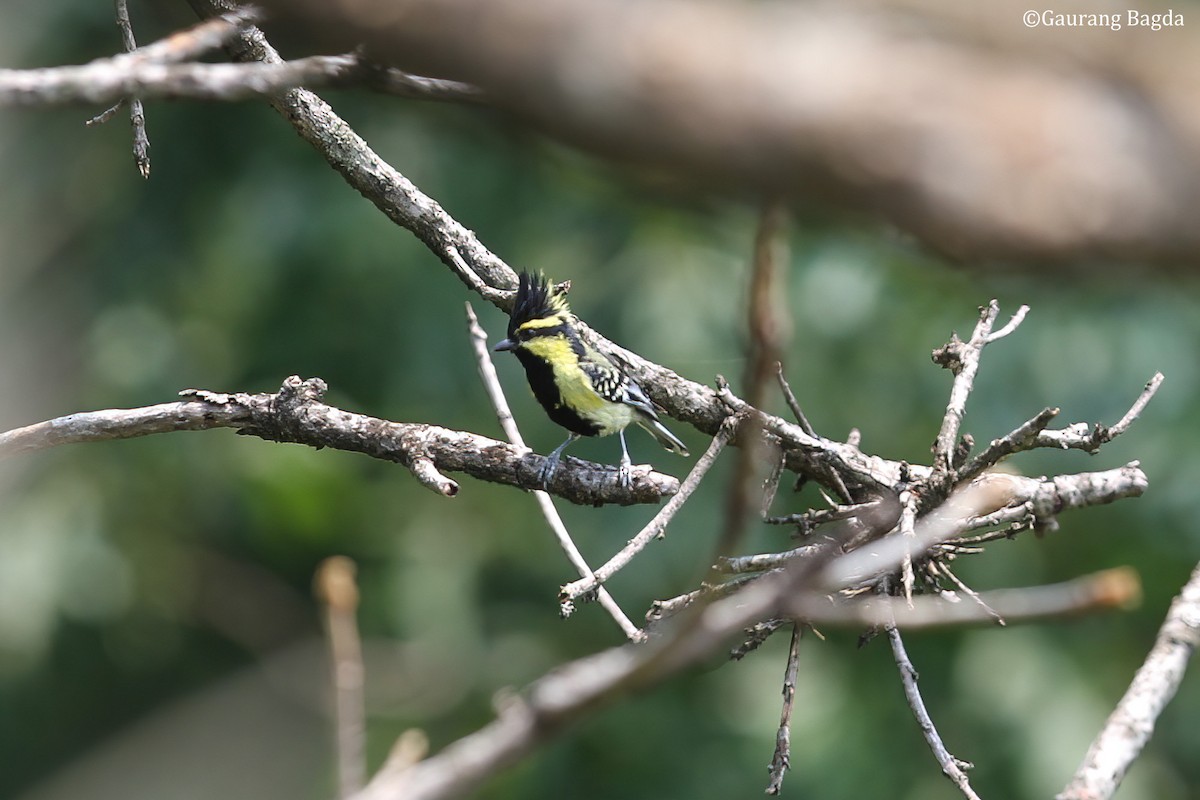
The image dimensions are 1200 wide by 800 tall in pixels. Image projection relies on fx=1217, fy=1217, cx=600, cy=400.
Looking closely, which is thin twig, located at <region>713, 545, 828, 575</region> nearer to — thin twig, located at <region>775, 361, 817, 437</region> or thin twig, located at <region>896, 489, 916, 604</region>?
thin twig, located at <region>896, 489, 916, 604</region>

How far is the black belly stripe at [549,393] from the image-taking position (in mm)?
4145

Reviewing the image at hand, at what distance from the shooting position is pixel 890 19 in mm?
858

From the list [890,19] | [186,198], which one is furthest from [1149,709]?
[186,198]

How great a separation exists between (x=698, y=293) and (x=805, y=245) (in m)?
0.86

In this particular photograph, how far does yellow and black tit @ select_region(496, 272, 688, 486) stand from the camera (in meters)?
3.91

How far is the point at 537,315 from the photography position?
3.93 metres

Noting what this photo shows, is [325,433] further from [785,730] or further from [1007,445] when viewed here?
[1007,445]

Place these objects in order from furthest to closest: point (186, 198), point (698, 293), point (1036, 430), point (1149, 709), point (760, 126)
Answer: point (186, 198), point (698, 293), point (1036, 430), point (1149, 709), point (760, 126)

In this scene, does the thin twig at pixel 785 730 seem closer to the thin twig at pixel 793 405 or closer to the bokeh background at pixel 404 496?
the thin twig at pixel 793 405

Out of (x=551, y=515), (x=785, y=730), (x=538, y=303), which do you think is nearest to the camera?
(x=785, y=730)

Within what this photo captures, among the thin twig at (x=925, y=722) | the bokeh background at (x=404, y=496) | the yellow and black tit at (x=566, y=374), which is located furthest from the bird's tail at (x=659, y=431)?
the bokeh background at (x=404, y=496)

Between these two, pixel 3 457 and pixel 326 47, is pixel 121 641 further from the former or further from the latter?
pixel 326 47

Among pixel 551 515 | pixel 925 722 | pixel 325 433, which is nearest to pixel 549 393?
pixel 551 515

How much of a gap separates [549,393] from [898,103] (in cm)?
340
